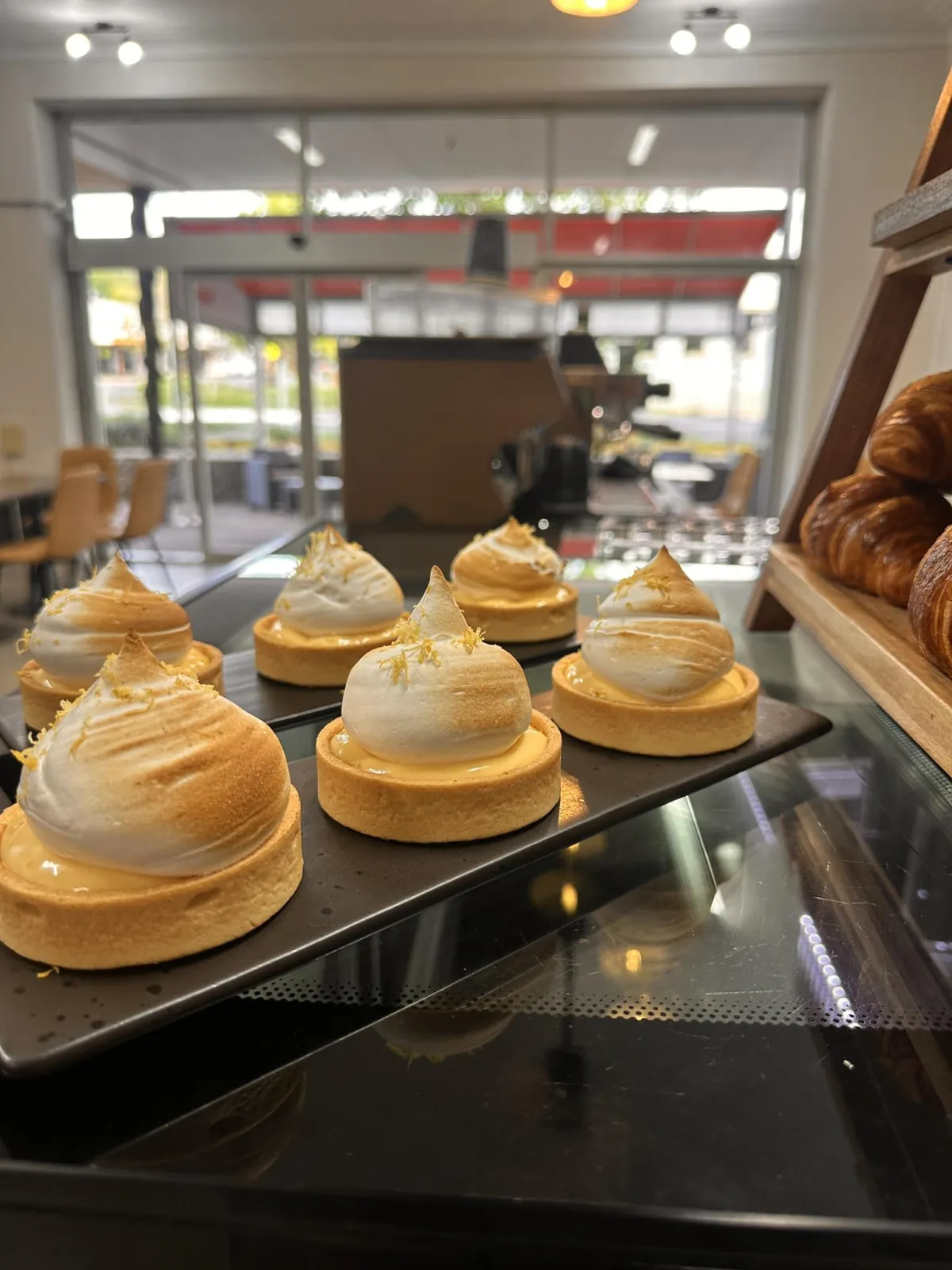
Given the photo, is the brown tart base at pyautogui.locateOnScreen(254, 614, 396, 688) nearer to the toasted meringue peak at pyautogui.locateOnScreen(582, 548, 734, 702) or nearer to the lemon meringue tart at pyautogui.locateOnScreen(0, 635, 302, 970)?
the toasted meringue peak at pyautogui.locateOnScreen(582, 548, 734, 702)

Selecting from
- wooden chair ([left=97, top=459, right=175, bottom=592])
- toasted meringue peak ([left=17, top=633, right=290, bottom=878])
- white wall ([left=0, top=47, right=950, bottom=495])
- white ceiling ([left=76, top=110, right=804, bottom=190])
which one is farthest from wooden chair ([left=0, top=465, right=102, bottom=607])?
toasted meringue peak ([left=17, top=633, right=290, bottom=878])

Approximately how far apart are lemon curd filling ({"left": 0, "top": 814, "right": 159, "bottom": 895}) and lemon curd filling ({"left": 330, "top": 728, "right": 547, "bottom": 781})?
33 centimetres

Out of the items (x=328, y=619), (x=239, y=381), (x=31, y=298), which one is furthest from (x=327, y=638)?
(x=239, y=381)

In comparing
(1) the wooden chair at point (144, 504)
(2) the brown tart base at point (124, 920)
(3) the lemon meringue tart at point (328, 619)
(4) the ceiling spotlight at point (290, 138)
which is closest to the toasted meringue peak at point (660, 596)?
(3) the lemon meringue tart at point (328, 619)

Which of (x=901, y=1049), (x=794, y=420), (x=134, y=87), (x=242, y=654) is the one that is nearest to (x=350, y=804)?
(x=901, y=1049)

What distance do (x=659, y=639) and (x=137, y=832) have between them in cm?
87

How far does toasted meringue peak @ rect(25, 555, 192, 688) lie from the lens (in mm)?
1437

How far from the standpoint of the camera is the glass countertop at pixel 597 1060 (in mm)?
748

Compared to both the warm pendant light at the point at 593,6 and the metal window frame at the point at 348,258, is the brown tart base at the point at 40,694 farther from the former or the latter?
the metal window frame at the point at 348,258

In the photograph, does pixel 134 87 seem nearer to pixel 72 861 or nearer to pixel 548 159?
pixel 548 159

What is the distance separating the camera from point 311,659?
68.5 inches

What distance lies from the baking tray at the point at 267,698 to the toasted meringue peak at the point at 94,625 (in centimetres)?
14

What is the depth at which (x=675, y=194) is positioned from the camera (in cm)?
728

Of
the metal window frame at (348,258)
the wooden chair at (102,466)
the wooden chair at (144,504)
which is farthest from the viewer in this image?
the wooden chair at (102,466)
